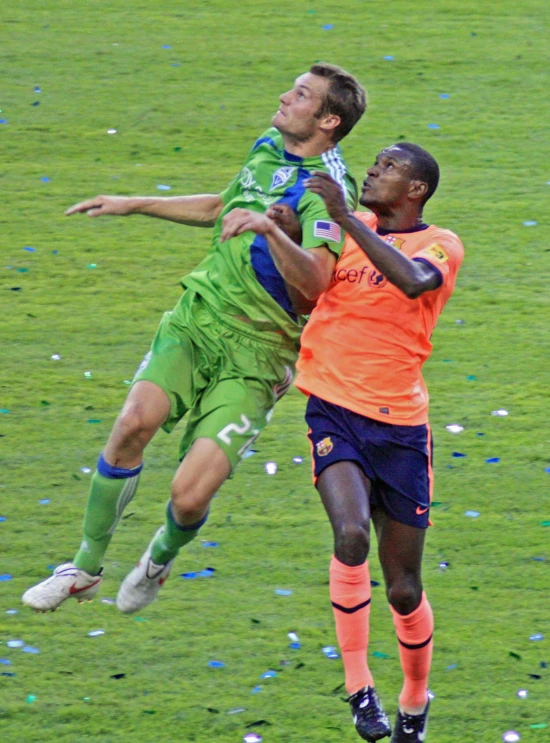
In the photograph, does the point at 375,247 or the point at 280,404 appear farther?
the point at 280,404

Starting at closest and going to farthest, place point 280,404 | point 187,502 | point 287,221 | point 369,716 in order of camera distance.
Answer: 1. point 369,716
2. point 287,221
3. point 187,502
4. point 280,404

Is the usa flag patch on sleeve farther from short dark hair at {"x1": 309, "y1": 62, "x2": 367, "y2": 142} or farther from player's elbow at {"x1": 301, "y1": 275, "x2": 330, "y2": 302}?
short dark hair at {"x1": 309, "y1": 62, "x2": 367, "y2": 142}

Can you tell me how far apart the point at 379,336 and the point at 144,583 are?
151 cm

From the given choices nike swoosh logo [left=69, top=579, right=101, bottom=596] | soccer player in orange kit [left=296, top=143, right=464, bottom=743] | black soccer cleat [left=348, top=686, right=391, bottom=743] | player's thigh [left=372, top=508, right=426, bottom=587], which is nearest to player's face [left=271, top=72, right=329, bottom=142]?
soccer player in orange kit [left=296, top=143, right=464, bottom=743]

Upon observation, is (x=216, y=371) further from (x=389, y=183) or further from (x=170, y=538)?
(x=389, y=183)

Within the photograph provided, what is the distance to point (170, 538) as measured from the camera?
5.28 meters

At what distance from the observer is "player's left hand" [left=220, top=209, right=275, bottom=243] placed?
178 inches

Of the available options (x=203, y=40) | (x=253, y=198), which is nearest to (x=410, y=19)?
(x=203, y=40)

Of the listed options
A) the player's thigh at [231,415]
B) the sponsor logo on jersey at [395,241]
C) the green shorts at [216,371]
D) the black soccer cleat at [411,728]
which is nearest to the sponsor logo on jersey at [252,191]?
the green shorts at [216,371]

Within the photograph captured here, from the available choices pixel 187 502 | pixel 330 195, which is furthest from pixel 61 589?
pixel 330 195

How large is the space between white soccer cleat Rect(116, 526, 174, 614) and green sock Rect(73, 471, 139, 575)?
18 cm

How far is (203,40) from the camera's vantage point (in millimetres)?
13422

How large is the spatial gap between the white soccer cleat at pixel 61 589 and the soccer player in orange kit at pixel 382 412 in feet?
3.66

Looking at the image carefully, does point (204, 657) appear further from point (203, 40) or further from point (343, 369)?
point (203, 40)
